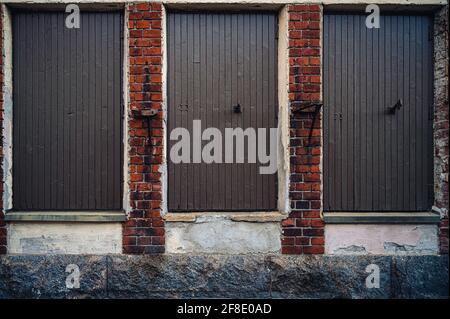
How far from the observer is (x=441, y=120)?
4.38 m

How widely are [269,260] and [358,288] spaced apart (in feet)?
3.38

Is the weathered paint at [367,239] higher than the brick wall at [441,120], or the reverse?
the brick wall at [441,120]

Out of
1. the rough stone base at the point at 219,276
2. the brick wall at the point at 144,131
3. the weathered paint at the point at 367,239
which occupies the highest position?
the brick wall at the point at 144,131

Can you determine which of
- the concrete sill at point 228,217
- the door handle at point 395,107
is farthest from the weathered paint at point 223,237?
the door handle at point 395,107

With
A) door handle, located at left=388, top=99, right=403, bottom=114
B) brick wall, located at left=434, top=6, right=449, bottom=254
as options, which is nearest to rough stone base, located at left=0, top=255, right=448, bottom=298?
brick wall, located at left=434, top=6, right=449, bottom=254

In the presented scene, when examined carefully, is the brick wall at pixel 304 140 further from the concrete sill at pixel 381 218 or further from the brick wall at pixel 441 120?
the brick wall at pixel 441 120

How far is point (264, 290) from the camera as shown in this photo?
14.2ft

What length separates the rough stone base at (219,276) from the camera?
430 centimetres

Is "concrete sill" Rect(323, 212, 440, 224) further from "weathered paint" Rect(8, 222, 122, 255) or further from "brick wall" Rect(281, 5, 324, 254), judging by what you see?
"weathered paint" Rect(8, 222, 122, 255)

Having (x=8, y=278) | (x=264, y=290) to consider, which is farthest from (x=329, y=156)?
(x=8, y=278)

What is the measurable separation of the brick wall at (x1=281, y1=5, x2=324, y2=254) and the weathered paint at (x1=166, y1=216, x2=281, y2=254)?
0.59 ft

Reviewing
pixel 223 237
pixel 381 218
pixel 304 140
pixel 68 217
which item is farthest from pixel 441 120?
pixel 68 217

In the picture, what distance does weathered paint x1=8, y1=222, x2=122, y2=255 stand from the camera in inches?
171

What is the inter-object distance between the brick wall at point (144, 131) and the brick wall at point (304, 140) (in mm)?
1455
